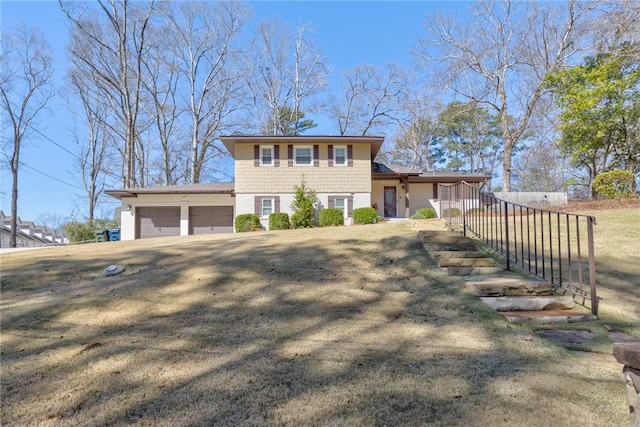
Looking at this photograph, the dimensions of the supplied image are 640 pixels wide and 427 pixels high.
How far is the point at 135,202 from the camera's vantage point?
58.0 ft

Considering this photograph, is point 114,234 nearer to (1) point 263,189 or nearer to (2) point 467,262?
(1) point 263,189

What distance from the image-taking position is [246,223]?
15.6 meters

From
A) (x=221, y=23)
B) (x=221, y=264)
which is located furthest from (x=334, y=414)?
(x=221, y=23)

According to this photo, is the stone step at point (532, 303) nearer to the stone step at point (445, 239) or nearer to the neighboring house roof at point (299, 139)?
the stone step at point (445, 239)

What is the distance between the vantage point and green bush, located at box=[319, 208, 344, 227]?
15.7m

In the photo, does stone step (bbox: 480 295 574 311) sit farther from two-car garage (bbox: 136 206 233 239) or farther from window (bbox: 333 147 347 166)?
two-car garage (bbox: 136 206 233 239)

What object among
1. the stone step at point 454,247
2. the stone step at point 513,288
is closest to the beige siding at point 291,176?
the stone step at point 454,247

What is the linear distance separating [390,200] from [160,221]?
A: 40.8 ft

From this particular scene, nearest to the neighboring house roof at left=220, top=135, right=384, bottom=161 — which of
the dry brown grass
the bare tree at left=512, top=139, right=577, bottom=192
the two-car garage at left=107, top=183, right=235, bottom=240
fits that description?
the two-car garage at left=107, top=183, right=235, bottom=240

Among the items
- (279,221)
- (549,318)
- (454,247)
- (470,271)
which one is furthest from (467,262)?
(279,221)

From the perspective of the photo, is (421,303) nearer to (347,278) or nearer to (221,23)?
(347,278)

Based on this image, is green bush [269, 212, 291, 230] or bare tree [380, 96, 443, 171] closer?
green bush [269, 212, 291, 230]

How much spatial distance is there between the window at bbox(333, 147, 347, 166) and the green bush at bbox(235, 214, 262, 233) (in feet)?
15.9

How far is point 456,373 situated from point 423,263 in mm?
3112
